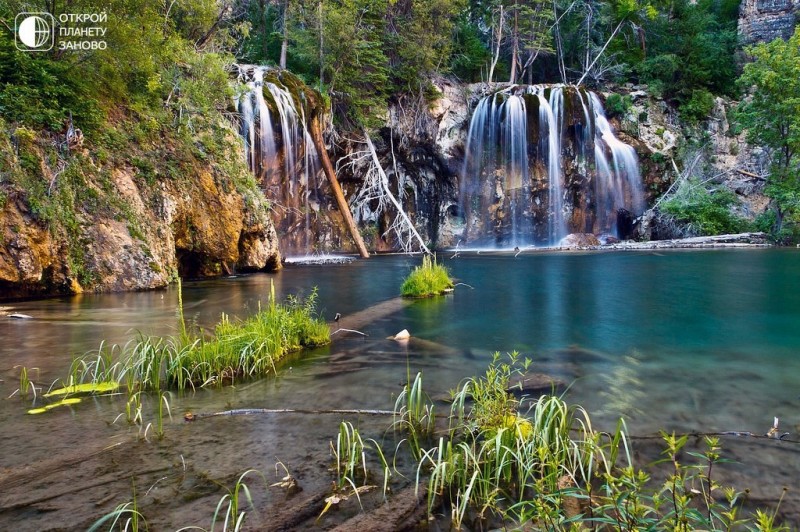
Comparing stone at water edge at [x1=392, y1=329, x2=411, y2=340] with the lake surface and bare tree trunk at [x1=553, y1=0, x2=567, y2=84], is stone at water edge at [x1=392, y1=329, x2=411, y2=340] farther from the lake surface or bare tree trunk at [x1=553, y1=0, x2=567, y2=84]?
bare tree trunk at [x1=553, y1=0, x2=567, y2=84]

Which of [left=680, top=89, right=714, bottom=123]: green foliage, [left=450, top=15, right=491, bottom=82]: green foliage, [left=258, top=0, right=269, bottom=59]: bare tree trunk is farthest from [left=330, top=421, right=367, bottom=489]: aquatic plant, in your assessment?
[left=680, top=89, right=714, bottom=123]: green foliage

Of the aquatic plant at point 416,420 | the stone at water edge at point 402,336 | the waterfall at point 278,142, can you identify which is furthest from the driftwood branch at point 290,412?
the waterfall at point 278,142

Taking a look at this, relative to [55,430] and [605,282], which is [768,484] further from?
[605,282]

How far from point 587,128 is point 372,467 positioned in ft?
96.0

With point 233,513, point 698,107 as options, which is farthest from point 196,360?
point 698,107

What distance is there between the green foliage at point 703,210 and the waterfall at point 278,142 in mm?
18967

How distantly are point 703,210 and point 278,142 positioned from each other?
2183 cm

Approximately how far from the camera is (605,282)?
13.6 meters

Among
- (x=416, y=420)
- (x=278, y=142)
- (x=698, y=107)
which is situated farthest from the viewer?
(x=698, y=107)

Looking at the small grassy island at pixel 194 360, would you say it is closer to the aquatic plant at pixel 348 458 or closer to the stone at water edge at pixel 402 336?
the stone at water edge at pixel 402 336

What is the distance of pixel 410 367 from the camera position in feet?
18.7

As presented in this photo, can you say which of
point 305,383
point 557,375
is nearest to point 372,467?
point 305,383

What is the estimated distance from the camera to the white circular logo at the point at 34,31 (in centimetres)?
1098

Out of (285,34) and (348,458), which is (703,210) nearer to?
(285,34)
